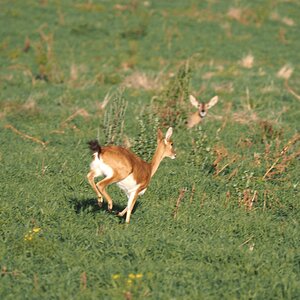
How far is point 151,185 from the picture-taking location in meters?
9.00

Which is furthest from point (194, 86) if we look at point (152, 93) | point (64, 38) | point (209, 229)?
point (209, 229)

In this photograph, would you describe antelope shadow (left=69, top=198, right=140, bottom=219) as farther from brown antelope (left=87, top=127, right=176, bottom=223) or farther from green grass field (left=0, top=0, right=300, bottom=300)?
brown antelope (left=87, top=127, right=176, bottom=223)

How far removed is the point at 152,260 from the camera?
6508mm

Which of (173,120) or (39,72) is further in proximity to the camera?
(39,72)

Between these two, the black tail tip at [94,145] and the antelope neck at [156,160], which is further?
the antelope neck at [156,160]

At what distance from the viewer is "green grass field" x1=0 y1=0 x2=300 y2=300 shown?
6102 mm

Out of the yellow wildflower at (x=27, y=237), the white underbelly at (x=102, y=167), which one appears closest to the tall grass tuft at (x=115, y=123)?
the white underbelly at (x=102, y=167)

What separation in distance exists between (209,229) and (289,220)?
1213 mm

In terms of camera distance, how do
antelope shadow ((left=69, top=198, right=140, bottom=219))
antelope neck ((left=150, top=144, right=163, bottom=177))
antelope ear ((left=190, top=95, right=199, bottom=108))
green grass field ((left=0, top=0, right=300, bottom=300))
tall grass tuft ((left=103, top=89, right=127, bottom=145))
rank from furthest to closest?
antelope ear ((left=190, top=95, right=199, bottom=108))
tall grass tuft ((left=103, top=89, right=127, bottom=145))
antelope neck ((left=150, top=144, right=163, bottom=177))
antelope shadow ((left=69, top=198, right=140, bottom=219))
green grass field ((left=0, top=0, right=300, bottom=300))

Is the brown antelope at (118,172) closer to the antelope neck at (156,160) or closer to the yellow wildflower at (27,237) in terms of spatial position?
the antelope neck at (156,160)

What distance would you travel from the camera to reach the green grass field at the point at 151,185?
610 cm

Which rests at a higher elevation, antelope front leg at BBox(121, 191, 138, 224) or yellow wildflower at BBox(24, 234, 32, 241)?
yellow wildflower at BBox(24, 234, 32, 241)

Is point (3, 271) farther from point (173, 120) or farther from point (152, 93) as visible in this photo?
point (152, 93)

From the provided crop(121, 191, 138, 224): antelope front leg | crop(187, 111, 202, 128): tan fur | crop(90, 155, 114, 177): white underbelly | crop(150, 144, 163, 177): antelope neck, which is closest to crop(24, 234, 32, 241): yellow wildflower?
crop(90, 155, 114, 177): white underbelly
